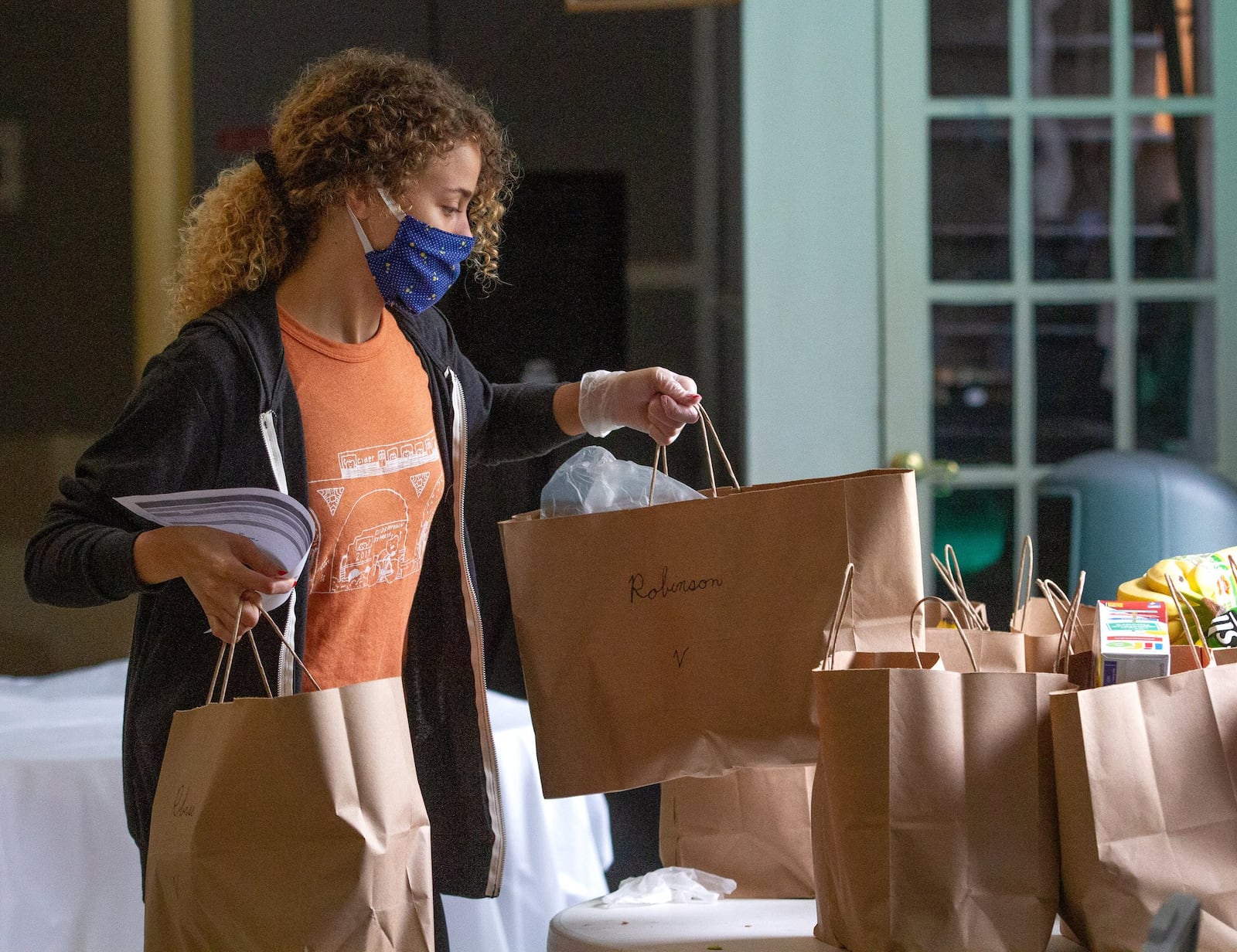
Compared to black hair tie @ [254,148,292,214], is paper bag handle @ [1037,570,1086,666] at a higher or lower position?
lower

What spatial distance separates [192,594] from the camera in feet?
3.66

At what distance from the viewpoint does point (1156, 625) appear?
98 cm

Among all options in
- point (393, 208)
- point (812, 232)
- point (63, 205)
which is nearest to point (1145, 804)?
point (393, 208)

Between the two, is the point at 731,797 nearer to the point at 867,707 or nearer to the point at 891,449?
the point at 867,707

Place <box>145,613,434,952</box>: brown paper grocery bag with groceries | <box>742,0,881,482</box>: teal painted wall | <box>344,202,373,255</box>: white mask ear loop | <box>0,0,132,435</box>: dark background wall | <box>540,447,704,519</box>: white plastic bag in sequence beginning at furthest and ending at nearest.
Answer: <box>0,0,132,435</box>: dark background wall < <box>742,0,881,482</box>: teal painted wall < <box>344,202,373,255</box>: white mask ear loop < <box>540,447,704,519</box>: white plastic bag < <box>145,613,434,952</box>: brown paper grocery bag with groceries

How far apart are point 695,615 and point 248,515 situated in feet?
1.29

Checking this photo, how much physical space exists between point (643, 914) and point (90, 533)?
59 cm

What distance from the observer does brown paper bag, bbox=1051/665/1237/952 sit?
91 centimetres

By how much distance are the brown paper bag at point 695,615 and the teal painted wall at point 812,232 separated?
1.60m

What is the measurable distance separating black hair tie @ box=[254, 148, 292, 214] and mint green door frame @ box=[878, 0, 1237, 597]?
1.68 metres

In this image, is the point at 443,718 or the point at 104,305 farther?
the point at 104,305

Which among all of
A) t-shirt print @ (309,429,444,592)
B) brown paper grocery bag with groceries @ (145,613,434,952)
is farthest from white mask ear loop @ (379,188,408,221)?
brown paper grocery bag with groceries @ (145,613,434,952)

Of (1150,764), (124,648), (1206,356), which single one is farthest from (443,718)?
(1206,356)

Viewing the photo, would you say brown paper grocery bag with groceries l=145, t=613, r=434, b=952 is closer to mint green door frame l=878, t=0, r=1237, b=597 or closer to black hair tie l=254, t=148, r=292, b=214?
black hair tie l=254, t=148, r=292, b=214
